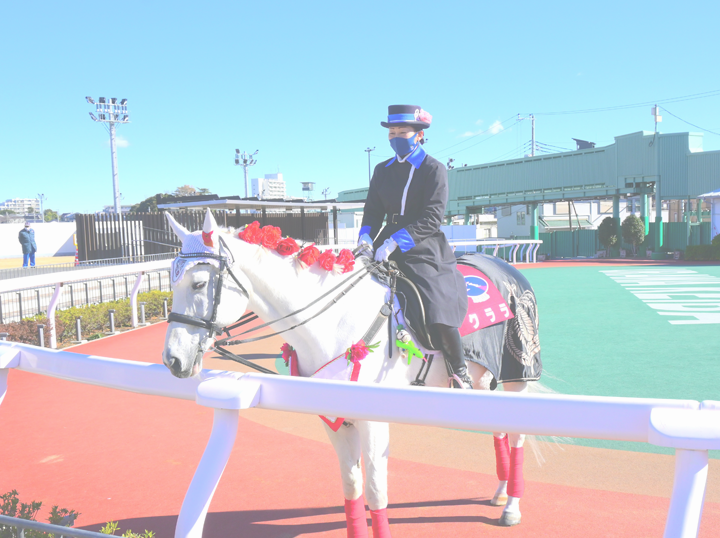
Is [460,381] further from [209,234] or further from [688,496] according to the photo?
[688,496]

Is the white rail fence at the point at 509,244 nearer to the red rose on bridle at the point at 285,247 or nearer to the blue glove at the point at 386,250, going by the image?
the blue glove at the point at 386,250

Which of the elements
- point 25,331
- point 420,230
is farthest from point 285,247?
point 25,331

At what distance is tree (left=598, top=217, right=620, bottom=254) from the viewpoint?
2911 centimetres

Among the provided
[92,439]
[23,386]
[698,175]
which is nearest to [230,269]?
[92,439]

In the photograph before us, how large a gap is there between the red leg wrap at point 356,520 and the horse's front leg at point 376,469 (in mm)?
77

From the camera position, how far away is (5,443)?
4.72 metres

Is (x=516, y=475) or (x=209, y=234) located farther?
(x=516, y=475)

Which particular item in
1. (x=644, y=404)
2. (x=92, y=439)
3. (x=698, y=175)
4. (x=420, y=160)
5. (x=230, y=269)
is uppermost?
(x=698, y=175)

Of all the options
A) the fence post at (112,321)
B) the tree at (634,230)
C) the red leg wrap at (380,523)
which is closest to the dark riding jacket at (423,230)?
the red leg wrap at (380,523)

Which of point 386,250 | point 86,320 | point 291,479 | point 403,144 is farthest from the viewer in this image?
point 86,320

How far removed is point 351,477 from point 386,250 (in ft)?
3.88

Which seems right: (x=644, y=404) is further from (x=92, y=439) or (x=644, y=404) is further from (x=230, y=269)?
(x=92, y=439)

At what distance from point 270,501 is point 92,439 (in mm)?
2089

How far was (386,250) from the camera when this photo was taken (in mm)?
3004
